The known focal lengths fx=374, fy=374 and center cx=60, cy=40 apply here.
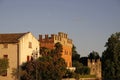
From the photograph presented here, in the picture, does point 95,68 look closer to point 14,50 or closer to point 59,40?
point 59,40

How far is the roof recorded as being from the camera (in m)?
57.2

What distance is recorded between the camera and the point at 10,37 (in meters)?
58.9

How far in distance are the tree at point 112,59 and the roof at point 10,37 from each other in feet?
115

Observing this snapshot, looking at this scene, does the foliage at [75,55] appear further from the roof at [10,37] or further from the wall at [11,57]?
the wall at [11,57]

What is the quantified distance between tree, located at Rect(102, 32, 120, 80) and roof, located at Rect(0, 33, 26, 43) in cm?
3493

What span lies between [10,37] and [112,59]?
3855 cm

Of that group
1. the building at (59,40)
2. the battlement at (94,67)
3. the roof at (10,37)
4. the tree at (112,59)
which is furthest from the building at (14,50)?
the tree at (112,59)

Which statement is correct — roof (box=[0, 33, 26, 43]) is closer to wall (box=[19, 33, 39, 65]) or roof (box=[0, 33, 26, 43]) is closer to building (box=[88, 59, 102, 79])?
wall (box=[19, 33, 39, 65])

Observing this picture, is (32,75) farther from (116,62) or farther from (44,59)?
(116,62)

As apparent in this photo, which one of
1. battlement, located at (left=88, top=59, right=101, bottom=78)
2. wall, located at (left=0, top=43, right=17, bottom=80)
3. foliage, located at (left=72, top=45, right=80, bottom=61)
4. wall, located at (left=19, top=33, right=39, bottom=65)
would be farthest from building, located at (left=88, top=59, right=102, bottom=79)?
wall, located at (left=0, top=43, right=17, bottom=80)

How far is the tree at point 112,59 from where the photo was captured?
88.8 metres

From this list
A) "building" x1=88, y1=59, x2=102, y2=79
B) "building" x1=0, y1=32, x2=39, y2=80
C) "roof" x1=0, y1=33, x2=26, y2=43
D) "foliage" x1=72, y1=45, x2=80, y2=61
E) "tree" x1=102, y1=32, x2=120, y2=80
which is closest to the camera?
"building" x1=0, y1=32, x2=39, y2=80

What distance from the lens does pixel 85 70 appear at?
7494cm

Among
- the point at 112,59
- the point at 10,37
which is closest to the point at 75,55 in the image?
the point at 112,59
